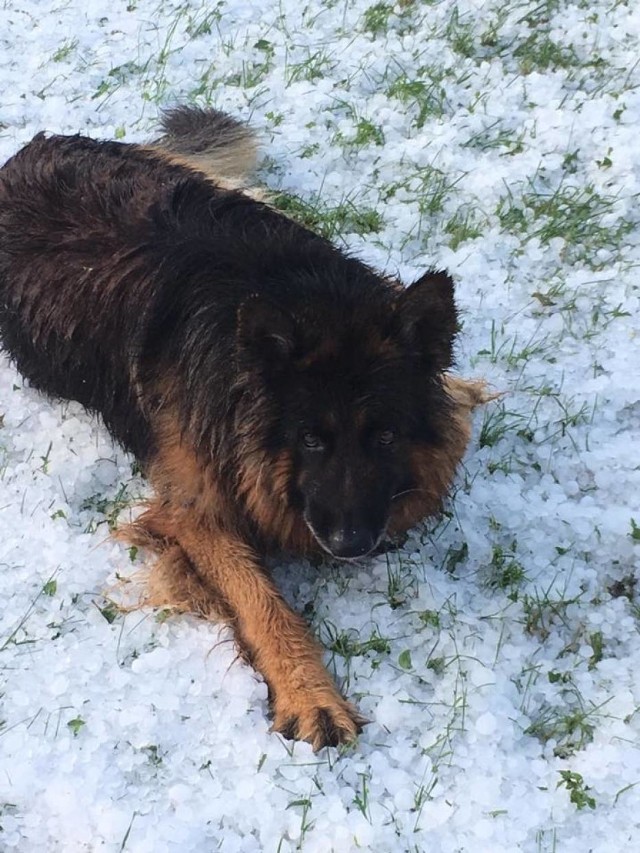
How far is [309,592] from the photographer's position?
4.03 m

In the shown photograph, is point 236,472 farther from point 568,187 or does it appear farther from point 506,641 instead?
point 568,187

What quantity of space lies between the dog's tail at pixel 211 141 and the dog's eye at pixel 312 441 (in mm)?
2839

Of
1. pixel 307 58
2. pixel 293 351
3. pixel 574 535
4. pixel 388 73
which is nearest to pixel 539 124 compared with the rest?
pixel 388 73

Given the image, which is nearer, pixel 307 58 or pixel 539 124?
pixel 539 124

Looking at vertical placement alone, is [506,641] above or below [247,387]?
below

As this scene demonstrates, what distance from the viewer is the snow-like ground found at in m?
3.24

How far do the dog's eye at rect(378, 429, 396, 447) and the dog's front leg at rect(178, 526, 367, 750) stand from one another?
818 mm

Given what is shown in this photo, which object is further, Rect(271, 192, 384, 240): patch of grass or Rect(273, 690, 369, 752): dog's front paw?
Rect(271, 192, 384, 240): patch of grass

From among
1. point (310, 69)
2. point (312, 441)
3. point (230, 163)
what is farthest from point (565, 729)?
point (310, 69)

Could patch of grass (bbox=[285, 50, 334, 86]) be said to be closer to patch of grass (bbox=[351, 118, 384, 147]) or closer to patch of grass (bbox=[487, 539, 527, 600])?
patch of grass (bbox=[351, 118, 384, 147])

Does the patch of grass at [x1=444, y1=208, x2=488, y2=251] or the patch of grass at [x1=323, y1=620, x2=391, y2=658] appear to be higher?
the patch of grass at [x1=444, y1=208, x2=488, y2=251]

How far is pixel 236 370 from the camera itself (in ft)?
11.9

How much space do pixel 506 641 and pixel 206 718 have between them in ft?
4.02

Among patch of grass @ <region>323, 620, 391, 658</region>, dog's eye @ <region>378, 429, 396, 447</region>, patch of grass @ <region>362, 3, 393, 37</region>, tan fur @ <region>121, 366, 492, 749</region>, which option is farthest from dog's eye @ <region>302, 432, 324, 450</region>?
patch of grass @ <region>362, 3, 393, 37</region>
